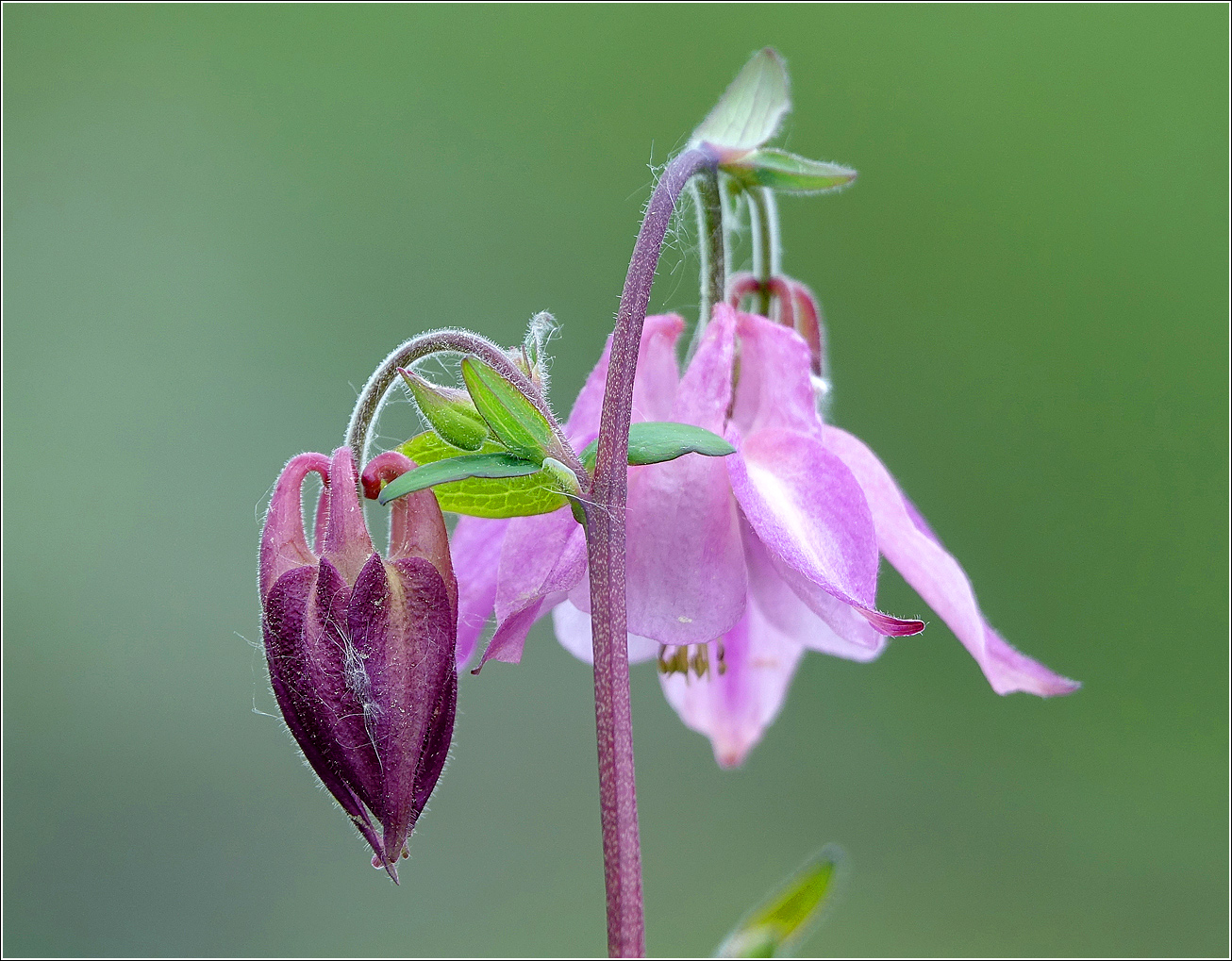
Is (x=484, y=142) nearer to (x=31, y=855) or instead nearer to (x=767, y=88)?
(x=31, y=855)

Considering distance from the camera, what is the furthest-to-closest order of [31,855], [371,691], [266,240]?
[266,240] → [31,855] → [371,691]

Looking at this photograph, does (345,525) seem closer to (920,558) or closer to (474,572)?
(474,572)

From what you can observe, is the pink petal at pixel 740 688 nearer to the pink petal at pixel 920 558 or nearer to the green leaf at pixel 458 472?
the pink petal at pixel 920 558

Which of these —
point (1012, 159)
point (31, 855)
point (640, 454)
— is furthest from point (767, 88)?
point (1012, 159)

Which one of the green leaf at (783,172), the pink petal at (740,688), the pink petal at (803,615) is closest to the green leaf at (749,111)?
the green leaf at (783,172)

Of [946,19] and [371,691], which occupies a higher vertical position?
[946,19]

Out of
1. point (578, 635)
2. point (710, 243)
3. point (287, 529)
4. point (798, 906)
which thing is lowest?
point (798, 906)

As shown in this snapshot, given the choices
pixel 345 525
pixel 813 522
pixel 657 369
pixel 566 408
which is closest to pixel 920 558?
pixel 813 522
